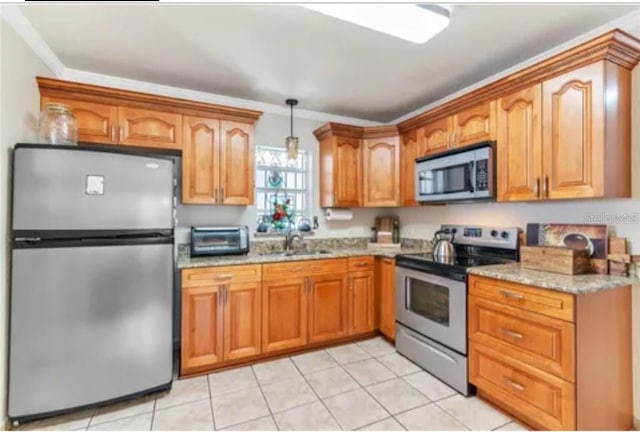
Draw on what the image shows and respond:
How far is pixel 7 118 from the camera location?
6.16 ft

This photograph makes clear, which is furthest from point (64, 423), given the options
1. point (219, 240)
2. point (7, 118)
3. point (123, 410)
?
point (7, 118)

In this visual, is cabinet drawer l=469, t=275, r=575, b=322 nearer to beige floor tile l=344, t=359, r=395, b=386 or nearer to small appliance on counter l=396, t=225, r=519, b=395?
small appliance on counter l=396, t=225, r=519, b=395

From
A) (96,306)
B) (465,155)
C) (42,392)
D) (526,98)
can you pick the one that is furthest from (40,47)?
(526,98)

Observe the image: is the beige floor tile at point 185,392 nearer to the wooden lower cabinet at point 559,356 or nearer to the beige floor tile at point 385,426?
the beige floor tile at point 385,426

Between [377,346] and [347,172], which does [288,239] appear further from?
[377,346]

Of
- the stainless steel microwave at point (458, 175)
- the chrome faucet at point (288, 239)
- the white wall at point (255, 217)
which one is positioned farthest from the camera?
the chrome faucet at point (288, 239)

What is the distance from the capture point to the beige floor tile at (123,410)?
78.7 inches

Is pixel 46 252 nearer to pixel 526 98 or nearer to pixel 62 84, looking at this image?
pixel 62 84

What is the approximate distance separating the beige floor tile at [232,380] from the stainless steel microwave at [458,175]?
2.13 meters

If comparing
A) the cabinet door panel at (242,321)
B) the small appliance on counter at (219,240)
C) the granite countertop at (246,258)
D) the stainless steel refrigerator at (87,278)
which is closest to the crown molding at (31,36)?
the stainless steel refrigerator at (87,278)

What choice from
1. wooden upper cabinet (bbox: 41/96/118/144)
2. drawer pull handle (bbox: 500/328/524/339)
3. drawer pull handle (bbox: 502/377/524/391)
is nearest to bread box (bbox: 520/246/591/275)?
drawer pull handle (bbox: 500/328/524/339)

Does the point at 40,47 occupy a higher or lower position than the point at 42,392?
higher

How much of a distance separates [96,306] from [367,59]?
248cm

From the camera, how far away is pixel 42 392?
1.88 meters
